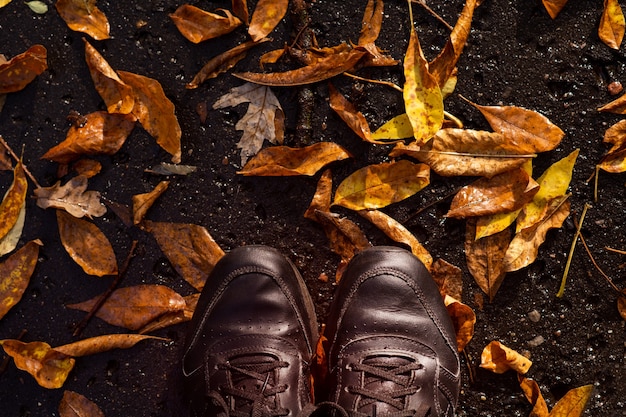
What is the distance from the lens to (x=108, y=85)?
78.1 inches

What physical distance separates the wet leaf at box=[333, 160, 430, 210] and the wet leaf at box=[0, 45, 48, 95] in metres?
1.04

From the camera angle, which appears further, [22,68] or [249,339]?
[22,68]

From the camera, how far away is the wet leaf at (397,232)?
196 centimetres

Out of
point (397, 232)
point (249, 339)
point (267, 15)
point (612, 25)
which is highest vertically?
point (612, 25)

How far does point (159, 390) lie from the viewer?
202cm

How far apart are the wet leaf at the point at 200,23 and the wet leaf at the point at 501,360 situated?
51.3 inches

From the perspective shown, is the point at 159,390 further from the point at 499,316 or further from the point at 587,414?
the point at 587,414

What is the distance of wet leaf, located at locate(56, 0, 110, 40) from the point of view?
1.99 m

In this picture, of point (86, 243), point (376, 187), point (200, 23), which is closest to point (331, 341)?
point (376, 187)

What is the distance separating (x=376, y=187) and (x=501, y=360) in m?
0.67

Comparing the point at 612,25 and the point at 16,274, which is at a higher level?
the point at 612,25

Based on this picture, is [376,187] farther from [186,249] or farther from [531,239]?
[186,249]

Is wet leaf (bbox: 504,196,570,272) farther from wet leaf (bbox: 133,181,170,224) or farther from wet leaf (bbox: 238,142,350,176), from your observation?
wet leaf (bbox: 133,181,170,224)

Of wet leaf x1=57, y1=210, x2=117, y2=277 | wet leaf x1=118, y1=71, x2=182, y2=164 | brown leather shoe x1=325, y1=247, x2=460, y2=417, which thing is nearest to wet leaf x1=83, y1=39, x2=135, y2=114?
wet leaf x1=118, y1=71, x2=182, y2=164
